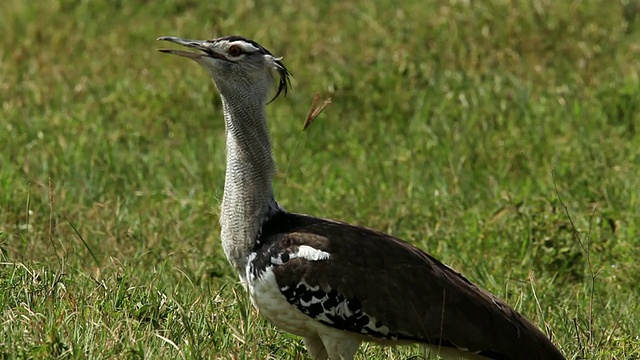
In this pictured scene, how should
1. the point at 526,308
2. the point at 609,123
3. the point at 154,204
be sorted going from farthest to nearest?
the point at 609,123 → the point at 154,204 → the point at 526,308

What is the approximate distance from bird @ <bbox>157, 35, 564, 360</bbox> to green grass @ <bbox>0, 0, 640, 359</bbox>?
27 cm

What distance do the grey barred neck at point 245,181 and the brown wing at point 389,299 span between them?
0.27ft

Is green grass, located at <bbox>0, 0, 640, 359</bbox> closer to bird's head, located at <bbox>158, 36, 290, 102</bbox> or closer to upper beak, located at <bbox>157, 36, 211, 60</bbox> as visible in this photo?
bird's head, located at <bbox>158, 36, 290, 102</bbox>

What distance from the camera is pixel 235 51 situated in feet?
15.5

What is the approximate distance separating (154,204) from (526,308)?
89.9 inches

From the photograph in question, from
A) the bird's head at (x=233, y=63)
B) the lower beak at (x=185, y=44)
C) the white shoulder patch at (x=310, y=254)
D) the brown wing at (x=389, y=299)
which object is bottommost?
the brown wing at (x=389, y=299)

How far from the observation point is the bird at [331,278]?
443 cm

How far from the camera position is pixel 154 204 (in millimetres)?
6746

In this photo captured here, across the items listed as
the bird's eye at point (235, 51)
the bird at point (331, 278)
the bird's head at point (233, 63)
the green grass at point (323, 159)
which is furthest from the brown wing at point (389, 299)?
the bird's eye at point (235, 51)

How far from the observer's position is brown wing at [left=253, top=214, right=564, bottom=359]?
4.43 metres

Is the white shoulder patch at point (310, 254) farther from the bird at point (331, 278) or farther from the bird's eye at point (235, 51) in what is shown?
the bird's eye at point (235, 51)

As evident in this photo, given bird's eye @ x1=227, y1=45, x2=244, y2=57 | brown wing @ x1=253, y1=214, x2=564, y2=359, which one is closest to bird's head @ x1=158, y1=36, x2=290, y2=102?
bird's eye @ x1=227, y1=45, x2=244, y2=57

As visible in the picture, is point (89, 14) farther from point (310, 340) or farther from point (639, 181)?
point (310, 340)

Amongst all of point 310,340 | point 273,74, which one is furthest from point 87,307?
point 273,74
